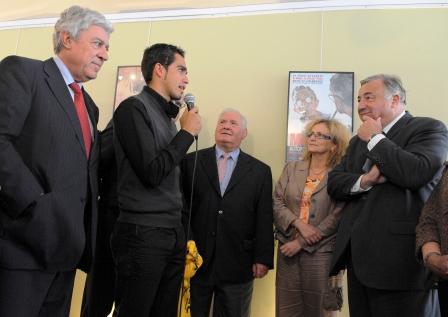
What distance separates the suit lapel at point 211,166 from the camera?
9.79 ft

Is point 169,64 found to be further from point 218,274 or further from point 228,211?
point 218,274

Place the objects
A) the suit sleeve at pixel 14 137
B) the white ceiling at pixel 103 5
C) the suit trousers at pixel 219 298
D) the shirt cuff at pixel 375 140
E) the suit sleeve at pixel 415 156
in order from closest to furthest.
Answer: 1. the suit sleeve at pixel 14 137
2. the suit sleeve at pixel 415 156
3. the shirt cuff at pixel 375 140
4. the suit trousers at pixel 219 298
5. the white ceiling at pixel 103 5

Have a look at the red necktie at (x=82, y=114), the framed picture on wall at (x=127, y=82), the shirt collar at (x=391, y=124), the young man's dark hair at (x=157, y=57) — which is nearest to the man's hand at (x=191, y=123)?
the young man's dark hair at (x=157, y=57)

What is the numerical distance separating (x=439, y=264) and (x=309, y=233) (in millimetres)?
1066

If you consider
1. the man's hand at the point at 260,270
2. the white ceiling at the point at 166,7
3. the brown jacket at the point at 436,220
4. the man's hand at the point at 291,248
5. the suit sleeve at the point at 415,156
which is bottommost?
the man's hand at the point at 260,270

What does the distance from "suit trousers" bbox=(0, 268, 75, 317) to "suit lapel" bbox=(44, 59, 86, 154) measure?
479 millimetres

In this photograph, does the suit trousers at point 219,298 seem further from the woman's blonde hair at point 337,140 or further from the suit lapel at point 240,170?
the woman's blonde hair at point 337,140

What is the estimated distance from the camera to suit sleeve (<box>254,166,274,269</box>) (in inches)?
112

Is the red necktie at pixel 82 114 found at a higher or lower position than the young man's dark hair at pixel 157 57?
lower

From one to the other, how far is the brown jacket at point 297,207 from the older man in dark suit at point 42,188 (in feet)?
4.66

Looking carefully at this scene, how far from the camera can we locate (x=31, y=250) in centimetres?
144

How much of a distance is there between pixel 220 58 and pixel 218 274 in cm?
181

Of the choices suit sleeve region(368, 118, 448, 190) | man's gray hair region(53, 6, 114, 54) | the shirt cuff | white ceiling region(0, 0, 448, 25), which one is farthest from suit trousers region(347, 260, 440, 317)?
white ceiling region(0, 0, 448, 25)

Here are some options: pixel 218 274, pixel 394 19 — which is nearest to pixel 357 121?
pixel 394 19
